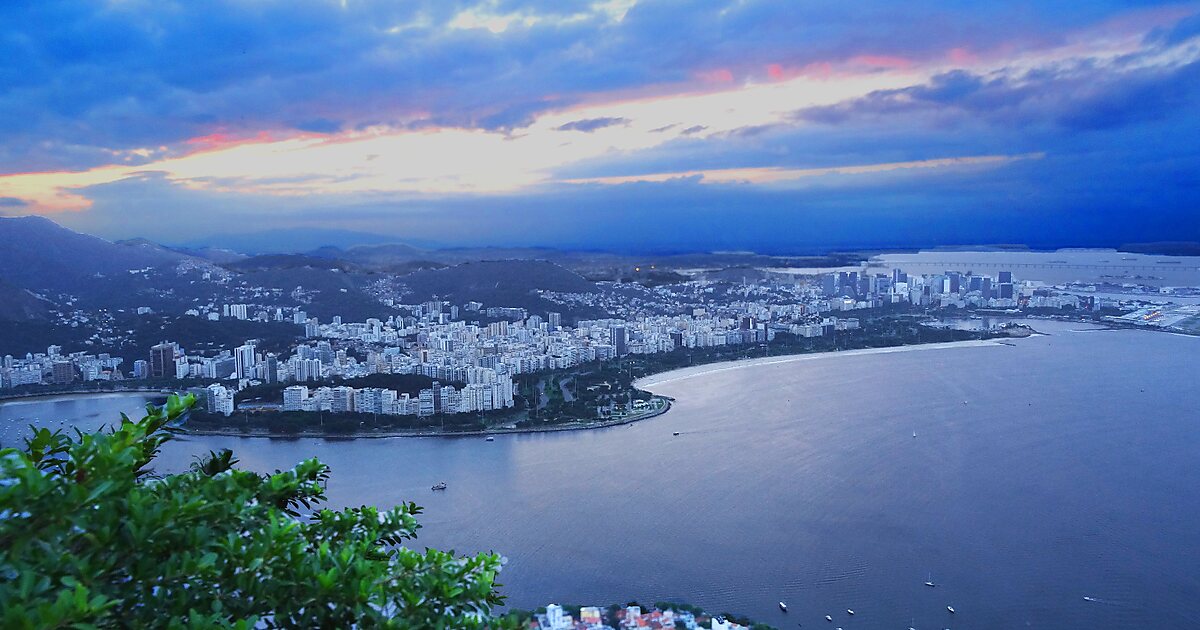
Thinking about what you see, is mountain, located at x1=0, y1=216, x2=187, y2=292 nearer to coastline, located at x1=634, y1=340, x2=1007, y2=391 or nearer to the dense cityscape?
the dense cityscape

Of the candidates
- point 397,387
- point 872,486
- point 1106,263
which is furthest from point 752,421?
Answer: point 1106,263

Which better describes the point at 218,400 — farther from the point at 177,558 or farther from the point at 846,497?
the point at 177,558

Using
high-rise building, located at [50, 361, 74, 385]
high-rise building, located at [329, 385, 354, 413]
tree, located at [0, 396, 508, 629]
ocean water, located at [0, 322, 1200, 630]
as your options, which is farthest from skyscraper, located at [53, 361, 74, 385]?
tree, located at [0, 396, 508, 629]

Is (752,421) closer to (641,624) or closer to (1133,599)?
(1133,599)

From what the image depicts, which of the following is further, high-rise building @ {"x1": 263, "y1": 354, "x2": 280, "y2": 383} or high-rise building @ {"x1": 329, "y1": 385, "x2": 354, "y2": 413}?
high-rise building @ {"x1": 263, "y1": 354, "x2": 280, "y2": 383}

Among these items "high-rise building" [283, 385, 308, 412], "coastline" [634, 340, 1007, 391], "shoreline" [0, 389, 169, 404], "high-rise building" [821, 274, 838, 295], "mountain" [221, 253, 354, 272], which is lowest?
"coastline" [634, 340, 1007, 391]

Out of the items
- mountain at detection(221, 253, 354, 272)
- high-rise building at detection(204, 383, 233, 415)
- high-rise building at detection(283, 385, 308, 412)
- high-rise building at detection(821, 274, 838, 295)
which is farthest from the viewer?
high-rise building at detection(821, 274, 838, 295)
